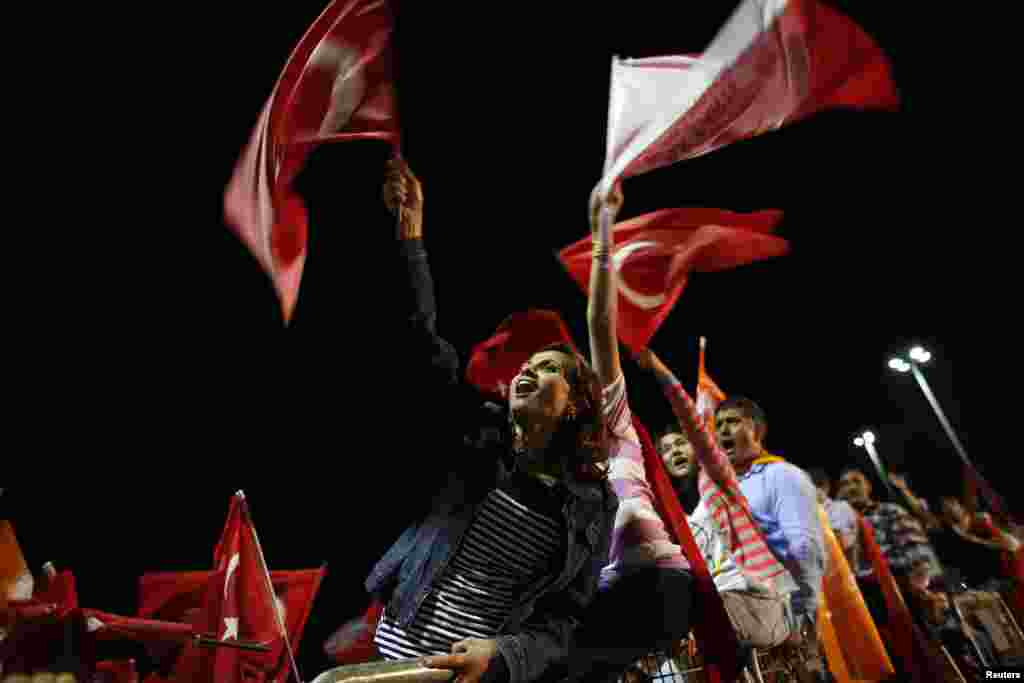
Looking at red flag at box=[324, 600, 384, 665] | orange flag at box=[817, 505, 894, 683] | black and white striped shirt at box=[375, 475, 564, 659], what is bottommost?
orange flag at box=[817, 505, 894, 683]

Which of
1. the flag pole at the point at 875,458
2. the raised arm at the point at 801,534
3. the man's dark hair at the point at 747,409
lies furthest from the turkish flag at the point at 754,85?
the flag pole at the point at 875,458

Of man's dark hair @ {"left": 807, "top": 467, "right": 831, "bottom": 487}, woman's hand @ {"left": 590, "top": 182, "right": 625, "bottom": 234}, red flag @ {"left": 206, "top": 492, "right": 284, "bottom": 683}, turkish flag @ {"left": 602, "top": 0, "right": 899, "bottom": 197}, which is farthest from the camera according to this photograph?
man's dark hair @ {"left": 807, "top": 467, "right": 831, "bottom": 487}

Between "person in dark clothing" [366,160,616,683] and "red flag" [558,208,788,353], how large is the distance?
185 centimetres

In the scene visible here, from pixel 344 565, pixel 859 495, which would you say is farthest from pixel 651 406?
pixel 344 565

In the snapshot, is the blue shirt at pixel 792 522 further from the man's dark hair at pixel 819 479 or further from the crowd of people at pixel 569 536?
the man's dark hair at pixel 819 479

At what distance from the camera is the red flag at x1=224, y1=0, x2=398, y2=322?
142 inches

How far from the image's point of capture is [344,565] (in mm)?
21250

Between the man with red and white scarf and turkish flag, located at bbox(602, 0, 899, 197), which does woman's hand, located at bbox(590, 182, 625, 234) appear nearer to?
turkish flag, located at bbox(602, 0, 899, 197)

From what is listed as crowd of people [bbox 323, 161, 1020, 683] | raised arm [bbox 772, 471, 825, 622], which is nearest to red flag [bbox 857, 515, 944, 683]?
crowd of people [bbox 323, 161, 1020, 683]

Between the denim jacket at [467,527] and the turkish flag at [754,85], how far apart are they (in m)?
1.96

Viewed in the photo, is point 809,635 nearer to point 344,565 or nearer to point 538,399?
point 538,399

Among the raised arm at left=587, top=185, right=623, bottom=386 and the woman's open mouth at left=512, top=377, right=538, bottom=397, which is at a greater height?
the raised arm at left=587, top=185, right=623, bottom=386

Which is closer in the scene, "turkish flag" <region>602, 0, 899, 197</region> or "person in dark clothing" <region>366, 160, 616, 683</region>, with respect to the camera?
"person in dark clothing" <region>366, 160, 616, 683</region>

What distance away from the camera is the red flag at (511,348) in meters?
4.91
